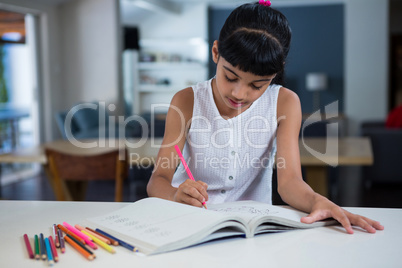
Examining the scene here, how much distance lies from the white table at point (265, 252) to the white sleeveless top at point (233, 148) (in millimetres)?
491

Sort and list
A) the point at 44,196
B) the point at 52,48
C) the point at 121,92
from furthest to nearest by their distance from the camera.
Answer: the point at 121,92 < the point at 52,48 < the point at 44,196

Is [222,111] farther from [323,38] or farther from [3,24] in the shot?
[323,38]

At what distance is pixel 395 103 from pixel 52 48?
A: 7.59m

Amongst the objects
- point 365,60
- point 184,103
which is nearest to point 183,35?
Answer: point 365,60

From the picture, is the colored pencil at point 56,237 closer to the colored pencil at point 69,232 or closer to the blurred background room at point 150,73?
the colored pencil at point 69,232

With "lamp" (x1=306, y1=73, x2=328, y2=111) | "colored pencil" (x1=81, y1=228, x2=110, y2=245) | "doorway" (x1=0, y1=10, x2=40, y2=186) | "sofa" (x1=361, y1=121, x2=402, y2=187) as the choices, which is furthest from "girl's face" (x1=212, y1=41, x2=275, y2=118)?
"lamp" (x1=306, y1=73, x2=328, y2=111)

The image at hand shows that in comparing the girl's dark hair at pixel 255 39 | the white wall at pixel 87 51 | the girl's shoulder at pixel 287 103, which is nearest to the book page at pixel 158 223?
the girl's dark hair at pixel 255 39

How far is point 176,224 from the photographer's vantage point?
0.97 m

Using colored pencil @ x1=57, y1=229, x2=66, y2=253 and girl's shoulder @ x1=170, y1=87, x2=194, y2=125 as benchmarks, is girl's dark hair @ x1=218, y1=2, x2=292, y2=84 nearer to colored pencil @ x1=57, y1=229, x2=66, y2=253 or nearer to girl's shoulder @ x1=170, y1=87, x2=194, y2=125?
girl's shoulder @ x1=170, y1=87, x2=194, y2=125

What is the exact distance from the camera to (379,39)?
7.58 meters

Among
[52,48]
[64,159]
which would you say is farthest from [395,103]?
[64,159]

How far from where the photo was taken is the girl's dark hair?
1.20 m

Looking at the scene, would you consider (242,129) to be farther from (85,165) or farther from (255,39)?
(85,165)

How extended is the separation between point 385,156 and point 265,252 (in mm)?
4197
